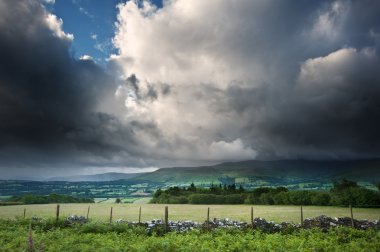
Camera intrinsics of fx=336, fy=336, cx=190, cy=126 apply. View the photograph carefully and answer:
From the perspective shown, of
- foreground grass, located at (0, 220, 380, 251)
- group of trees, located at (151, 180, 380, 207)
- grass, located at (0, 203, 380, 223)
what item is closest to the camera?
foreground grass, located at (0, 220, 380, 251)

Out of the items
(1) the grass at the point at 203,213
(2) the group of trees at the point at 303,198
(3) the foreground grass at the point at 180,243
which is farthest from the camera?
(2) the group of trees at the point at 303,198

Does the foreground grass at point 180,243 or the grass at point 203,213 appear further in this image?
the grass at point 203,213

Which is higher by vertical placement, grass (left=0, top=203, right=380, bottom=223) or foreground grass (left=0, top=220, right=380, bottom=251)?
foreground grass (left=0, top=220, right=380, bottom=251)

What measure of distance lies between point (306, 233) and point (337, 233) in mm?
2877

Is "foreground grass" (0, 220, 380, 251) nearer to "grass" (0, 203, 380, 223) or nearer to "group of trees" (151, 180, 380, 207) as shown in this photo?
"grass" (0, 203, 380, 223)

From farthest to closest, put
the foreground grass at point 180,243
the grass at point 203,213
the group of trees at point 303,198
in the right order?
the group of trees at point 303,198 < the grass at point 203,213 < the foreground grass at point 180,243

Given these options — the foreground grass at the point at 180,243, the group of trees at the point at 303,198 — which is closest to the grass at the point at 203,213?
the group of trees at the point at 303,198

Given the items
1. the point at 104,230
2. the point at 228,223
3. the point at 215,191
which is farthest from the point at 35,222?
the point at 215,191

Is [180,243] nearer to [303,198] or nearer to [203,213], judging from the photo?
[203,213]

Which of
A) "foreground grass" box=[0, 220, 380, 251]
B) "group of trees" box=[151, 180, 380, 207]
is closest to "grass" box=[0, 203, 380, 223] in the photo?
"group of trees" box=[151, 180, 380, 207]

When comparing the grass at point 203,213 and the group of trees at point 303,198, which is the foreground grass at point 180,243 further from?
the group of trees at point 303,198

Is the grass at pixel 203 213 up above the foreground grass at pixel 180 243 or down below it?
below

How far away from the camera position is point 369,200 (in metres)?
92.0

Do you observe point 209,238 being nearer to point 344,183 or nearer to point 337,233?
point 337,233
